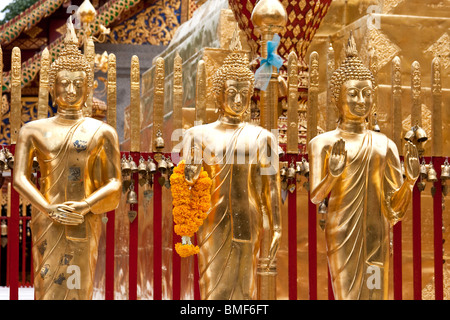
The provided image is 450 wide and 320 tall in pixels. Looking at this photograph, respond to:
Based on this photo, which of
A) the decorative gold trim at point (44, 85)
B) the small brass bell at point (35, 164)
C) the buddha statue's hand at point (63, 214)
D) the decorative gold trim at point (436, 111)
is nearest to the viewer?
the buddha statue's hand at point (63, 214)

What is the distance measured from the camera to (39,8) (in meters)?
12.7

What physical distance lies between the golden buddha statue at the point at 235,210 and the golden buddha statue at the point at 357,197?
0.34 meters

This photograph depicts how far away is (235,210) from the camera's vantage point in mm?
6355

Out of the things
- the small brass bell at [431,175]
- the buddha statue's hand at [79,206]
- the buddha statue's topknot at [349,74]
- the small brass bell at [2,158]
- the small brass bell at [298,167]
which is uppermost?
the buddha statue's topknot at [349,74]

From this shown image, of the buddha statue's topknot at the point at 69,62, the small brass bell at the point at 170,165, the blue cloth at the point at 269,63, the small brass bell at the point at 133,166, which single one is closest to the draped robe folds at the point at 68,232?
the buddha statue's topknot at the point at 69,62

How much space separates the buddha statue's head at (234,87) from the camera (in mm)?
6453

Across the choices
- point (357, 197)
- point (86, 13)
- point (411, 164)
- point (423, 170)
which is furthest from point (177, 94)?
point (86, 13)

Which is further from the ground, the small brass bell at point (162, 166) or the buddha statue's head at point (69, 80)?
the buddha statue's head at point (69, 80)

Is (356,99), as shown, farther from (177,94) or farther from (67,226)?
(67,226)

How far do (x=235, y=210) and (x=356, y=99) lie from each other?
3.74ft

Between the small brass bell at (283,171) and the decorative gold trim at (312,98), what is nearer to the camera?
the small brass bell at (283,171)

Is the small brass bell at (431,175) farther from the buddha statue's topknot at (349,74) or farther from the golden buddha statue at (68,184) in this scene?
the golden buddha statue at (68,184)

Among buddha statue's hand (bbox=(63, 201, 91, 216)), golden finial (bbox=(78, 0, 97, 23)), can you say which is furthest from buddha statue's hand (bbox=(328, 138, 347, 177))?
golden finial (bbox=(78, 0, 97, 23))

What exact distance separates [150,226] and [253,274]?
7.82 feet
